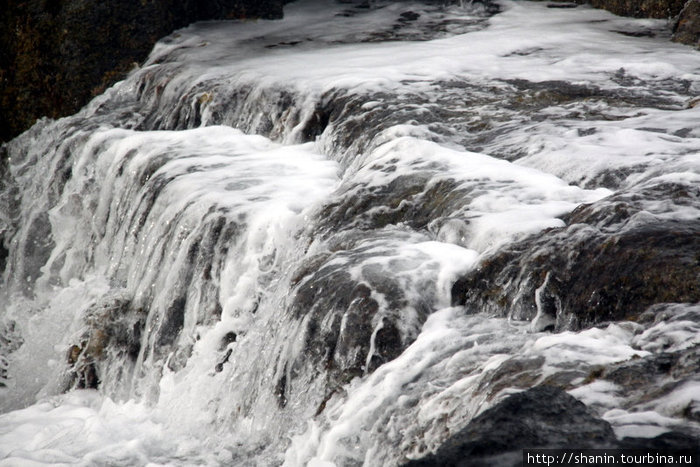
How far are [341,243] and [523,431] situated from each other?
8.56 ft

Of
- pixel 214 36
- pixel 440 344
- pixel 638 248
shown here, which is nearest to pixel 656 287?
pixel 638 248

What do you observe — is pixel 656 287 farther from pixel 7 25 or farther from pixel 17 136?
pixel 7 25

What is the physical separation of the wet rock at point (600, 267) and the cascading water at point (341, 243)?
0.02 metres

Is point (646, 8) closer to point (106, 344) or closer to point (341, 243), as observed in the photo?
point (341, 243)

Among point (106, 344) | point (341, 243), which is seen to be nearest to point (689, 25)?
point (341, 243)

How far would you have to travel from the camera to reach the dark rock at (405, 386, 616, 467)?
2197mm

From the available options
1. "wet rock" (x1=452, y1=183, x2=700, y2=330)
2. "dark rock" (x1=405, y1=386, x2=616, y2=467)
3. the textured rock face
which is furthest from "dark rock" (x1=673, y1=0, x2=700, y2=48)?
"dark rock" (x1=405, y1=386, x2=616, y2=467)

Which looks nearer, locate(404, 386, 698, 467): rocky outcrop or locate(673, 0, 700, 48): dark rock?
locate(404, 386, 698, 467): rocky outcrop

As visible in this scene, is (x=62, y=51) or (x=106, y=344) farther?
(x=62, y=51)

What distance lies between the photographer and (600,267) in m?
3.54

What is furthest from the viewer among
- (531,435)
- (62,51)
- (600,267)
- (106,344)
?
(62,51)

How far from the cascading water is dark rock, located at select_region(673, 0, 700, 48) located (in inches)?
11.2

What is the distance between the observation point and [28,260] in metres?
8.66

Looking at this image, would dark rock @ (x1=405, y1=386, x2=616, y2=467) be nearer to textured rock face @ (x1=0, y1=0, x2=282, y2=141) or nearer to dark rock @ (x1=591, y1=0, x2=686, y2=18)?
dark rock @ (x1=591, y1=0, x2=686, y2=18)
